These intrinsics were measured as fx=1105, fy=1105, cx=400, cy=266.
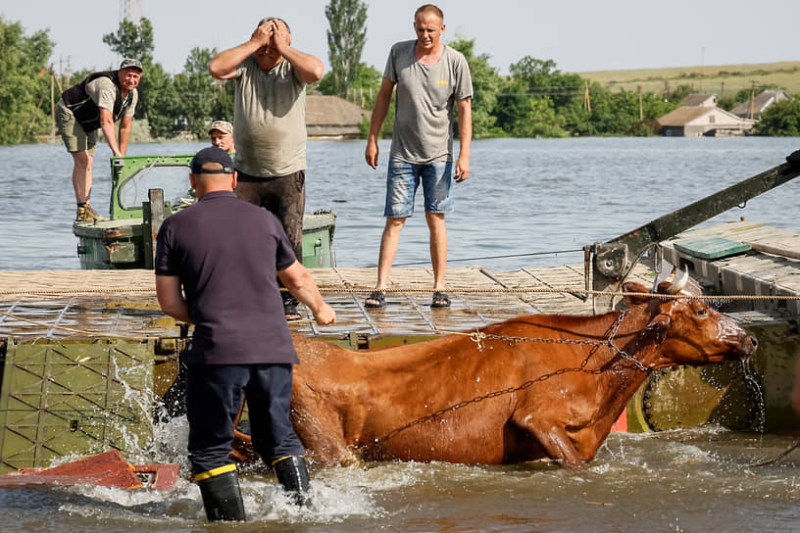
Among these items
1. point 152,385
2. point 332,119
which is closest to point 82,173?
point 152,385

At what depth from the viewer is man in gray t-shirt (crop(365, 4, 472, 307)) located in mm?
8812

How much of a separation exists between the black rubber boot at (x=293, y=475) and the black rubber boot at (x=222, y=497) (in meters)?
0.24

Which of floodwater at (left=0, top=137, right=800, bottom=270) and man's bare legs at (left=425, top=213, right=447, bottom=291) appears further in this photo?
floodwater at (left=0, top=137, right=800, bottom=270)

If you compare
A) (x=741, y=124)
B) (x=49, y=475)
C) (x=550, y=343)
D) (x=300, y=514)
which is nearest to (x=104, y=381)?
(x=49, y=475)

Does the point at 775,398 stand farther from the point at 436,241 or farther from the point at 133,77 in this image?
the point at 133,77

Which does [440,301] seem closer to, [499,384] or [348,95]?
[499,384]

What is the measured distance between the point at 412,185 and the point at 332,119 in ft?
379

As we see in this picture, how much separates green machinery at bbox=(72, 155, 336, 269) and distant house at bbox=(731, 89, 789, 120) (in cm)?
13423

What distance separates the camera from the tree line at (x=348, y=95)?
317ft

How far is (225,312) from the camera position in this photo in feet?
17.6

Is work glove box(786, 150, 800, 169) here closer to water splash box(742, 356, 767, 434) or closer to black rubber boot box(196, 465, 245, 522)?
water splash box(742, 356, 767, 434)

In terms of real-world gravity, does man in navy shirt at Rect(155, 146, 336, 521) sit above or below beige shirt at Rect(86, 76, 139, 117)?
below

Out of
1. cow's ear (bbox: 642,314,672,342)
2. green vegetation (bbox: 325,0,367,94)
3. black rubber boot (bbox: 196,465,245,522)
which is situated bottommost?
black rubber boot (bbox: 196,465,245,522)

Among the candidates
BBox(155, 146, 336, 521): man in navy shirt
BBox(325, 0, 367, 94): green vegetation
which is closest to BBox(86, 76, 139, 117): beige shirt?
BBox(155, 146, 336, 521): man in navy shirt
